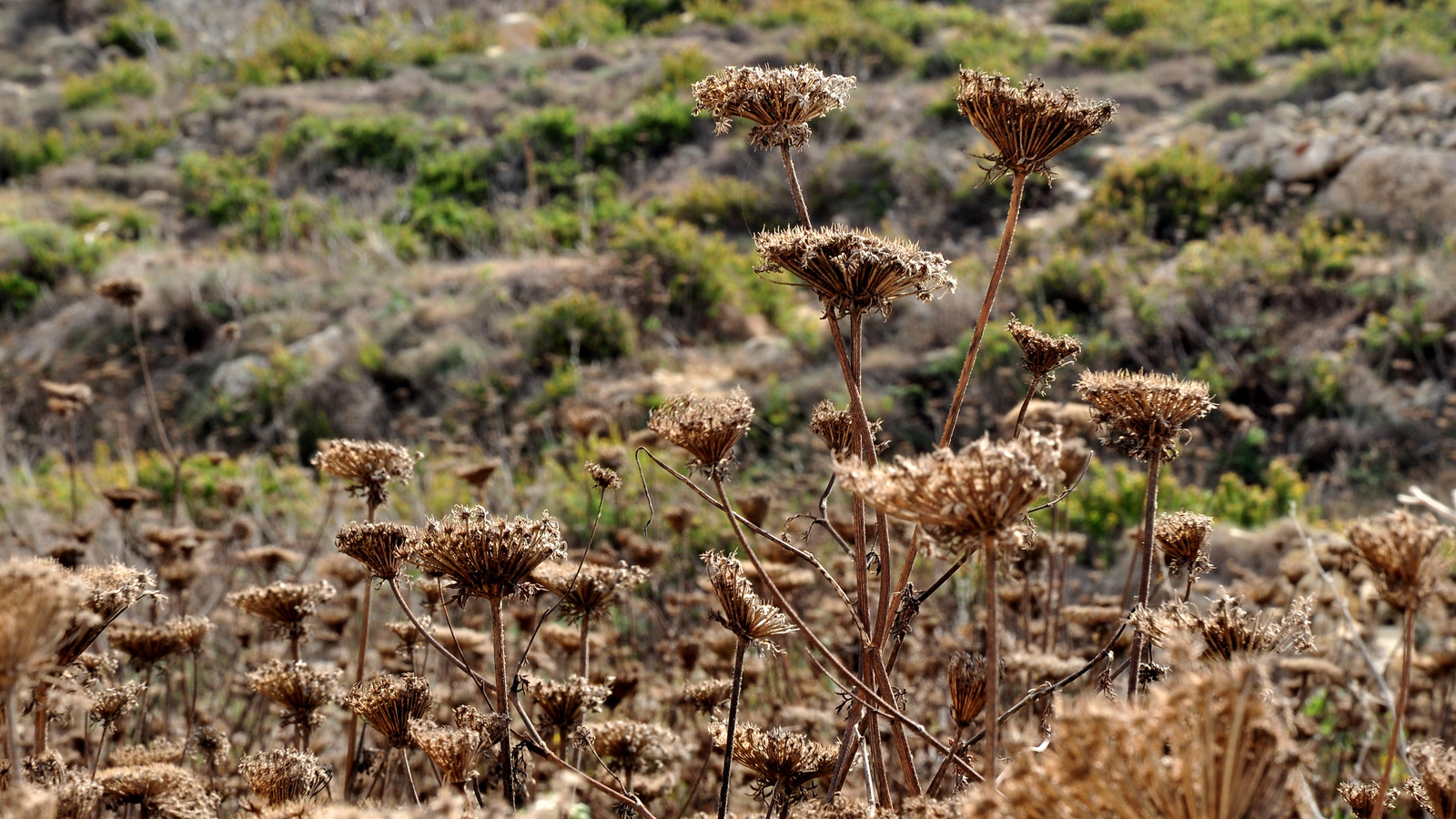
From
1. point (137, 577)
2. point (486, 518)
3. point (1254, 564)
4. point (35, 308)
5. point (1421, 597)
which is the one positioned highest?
point (1421, 597)

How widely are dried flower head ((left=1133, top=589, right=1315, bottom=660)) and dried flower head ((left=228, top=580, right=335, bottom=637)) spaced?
185 cm

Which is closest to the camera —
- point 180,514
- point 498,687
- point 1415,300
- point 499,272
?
point 498,687

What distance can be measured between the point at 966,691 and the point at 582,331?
935 cm

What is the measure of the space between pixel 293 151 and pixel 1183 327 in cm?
1551

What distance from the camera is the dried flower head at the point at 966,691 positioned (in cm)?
175

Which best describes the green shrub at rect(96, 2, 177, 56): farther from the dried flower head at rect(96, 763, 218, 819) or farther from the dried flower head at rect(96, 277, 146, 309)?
the dried flower head at rect(96, 763, 218, 819)

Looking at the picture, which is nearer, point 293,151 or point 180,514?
point 180,514

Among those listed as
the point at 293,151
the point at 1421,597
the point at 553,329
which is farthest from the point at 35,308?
the point at 1421,597

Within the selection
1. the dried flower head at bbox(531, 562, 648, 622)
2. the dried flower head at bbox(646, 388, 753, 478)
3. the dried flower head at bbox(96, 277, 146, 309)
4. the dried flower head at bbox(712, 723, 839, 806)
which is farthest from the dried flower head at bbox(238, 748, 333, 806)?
the dried flower head at bbox(96, 277, 146, 309)

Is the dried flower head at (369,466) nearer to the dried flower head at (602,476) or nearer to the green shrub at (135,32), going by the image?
the dried flower head at (602,476)

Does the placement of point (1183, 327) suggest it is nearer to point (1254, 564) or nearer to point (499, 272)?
point (1254, 564)

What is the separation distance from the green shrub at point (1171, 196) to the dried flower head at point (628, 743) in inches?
443

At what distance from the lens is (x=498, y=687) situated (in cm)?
171

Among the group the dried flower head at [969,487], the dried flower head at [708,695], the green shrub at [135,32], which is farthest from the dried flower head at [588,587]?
the green shrub at [135,32]
